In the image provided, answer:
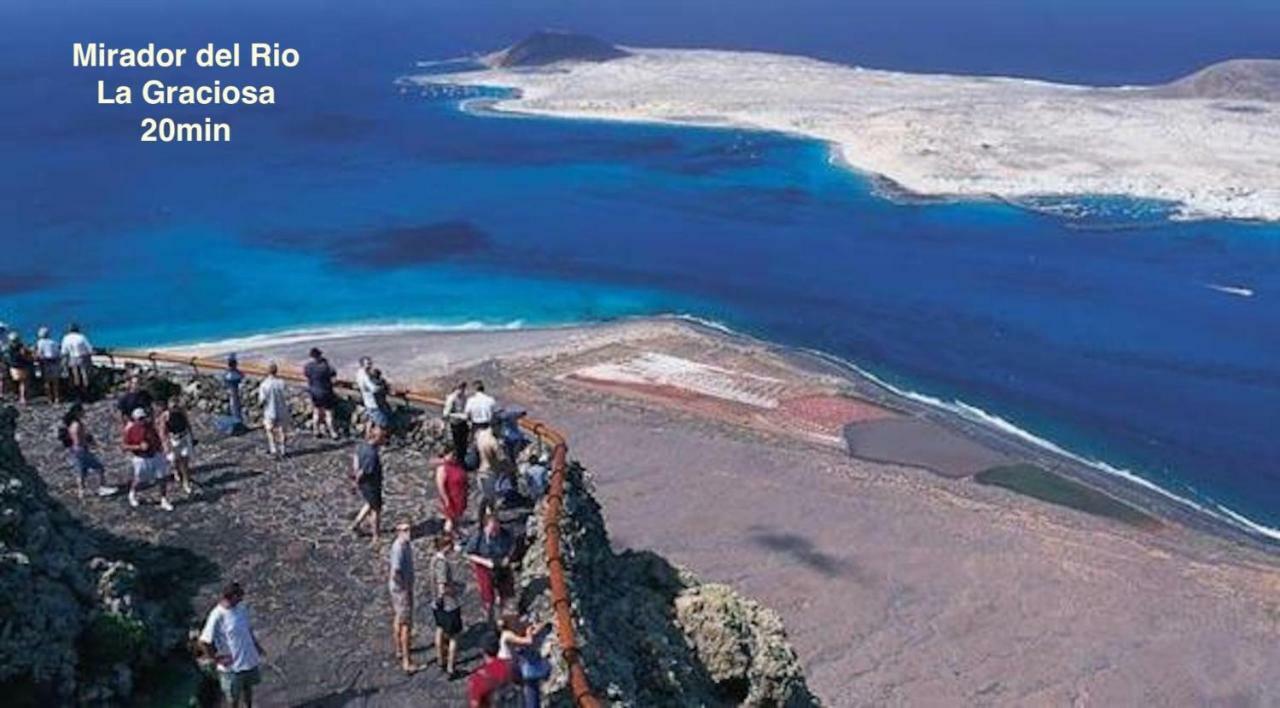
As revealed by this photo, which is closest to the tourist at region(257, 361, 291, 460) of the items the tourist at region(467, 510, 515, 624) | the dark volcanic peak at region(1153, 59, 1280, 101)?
the tourist at region(467, 510, 515, 624)

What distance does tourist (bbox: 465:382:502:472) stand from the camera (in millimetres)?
17922

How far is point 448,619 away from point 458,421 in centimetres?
557

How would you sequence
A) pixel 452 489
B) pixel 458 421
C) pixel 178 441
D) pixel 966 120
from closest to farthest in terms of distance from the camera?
pixel 452 489 → pixel 178 441 → pixel 458 421 → pixel 966 120

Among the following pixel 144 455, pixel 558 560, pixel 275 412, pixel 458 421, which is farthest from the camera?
pixel 275 412

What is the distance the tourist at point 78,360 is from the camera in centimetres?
2255

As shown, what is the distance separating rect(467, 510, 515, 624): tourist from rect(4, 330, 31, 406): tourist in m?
11.5

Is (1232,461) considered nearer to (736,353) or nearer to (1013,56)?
(736,353)

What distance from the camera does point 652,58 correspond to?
129750mm

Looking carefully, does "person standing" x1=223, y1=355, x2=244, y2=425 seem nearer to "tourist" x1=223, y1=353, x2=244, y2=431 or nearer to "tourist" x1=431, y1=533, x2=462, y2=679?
"tourist" x1=223, y1=353, x2=244, y2=431

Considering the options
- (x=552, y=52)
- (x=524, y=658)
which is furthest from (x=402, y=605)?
(x=552, y=52)

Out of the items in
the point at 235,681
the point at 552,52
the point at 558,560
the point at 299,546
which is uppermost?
the point at 552,52

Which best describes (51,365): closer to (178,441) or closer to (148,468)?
(178,441)

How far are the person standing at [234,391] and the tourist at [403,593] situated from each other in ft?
27.0

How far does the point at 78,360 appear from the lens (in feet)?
74.7
